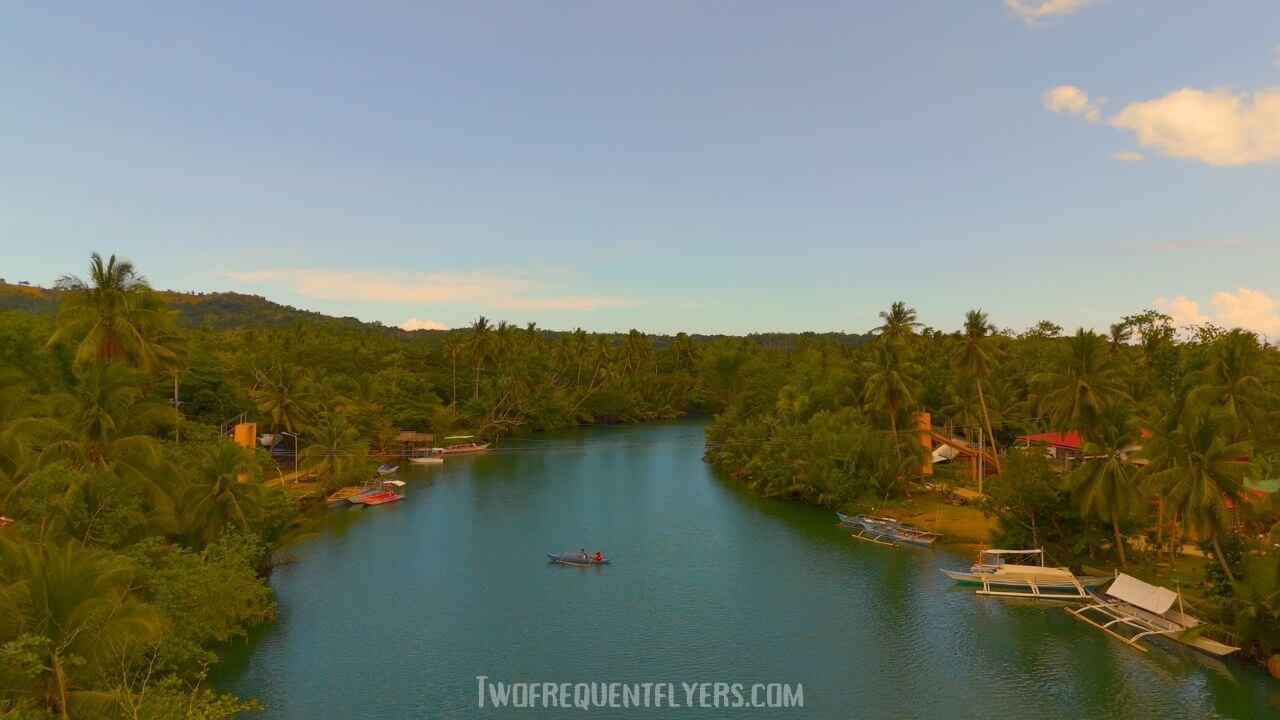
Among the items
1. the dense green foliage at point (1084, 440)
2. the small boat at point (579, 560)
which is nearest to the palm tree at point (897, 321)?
the dense green foliage at point (1084, 440)

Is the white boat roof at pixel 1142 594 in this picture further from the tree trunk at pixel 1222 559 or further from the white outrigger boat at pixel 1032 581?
the tree trunk at pixel 1222 559

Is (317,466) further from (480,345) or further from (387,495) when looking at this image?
(480,345)

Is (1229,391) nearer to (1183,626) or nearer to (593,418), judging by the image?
(1183,626)

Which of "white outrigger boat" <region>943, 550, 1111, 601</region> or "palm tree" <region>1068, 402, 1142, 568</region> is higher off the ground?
"palm tree" <region>1068, 402, 1142, 568</region>

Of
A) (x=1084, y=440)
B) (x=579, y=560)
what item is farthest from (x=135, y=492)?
(x=1084, y=440)

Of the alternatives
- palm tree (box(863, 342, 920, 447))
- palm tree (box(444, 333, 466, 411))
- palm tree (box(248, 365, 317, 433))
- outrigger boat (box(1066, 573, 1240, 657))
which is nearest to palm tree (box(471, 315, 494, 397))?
palm tree (box(444, 333, 466, 411))

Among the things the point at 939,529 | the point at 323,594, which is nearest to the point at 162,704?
the point at 323,594

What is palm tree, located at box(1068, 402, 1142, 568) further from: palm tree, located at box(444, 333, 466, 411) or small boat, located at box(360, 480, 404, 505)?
palm tree, located at box(444, 333, 466, 411)
